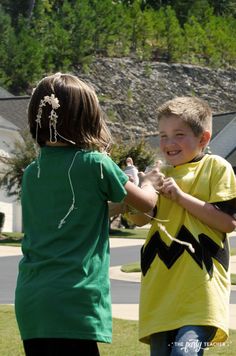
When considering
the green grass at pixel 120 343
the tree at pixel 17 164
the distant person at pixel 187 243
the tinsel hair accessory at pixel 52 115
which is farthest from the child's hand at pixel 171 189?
the tree at pixel 17 164

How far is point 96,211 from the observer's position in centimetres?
420

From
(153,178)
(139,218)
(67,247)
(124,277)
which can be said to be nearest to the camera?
(67,247)

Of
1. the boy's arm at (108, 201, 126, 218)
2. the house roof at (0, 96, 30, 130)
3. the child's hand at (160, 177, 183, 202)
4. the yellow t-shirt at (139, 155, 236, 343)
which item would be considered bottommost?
the house roof at (0, 96, 30, 130)

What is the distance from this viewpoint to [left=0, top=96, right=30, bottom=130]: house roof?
44562mm

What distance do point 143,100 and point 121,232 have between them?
27121 millimetres

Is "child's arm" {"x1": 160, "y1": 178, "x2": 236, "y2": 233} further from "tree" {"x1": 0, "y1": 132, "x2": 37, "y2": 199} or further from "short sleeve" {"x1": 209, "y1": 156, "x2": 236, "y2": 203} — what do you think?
"tree" {"x1": 0, "y1": 132, "x2": 37, "y2": 199}

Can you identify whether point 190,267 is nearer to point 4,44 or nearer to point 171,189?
point 171,189

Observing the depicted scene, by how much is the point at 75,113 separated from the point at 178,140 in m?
0.74

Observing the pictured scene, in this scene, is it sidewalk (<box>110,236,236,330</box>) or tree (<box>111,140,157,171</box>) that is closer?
sidewalk (<box>110,236,236,330</box>)

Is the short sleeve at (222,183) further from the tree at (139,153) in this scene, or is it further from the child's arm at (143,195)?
the tree at (139,153)

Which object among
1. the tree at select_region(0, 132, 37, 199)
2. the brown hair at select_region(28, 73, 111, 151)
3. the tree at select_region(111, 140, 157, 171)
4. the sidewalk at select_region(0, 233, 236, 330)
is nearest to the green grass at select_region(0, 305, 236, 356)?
the sidewalk at select_region(0, 233, 236, 330)

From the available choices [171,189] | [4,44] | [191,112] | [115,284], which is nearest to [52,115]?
[171,189]

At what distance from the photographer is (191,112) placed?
4.77m

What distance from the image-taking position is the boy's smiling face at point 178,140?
4.77 meters
